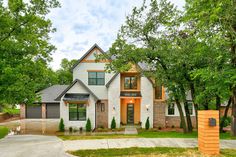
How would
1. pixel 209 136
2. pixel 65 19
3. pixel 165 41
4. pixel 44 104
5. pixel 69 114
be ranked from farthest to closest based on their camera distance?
pixel 44 104 → pixel 69 114 → pixel 65 19 → pixel 165 41 → pixel 209 136

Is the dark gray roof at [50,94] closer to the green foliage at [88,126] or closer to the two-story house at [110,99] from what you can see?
the two-story house at [110,99]

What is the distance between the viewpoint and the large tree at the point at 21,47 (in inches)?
634

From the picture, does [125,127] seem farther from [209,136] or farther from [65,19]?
[209,136]

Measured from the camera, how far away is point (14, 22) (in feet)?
55.7

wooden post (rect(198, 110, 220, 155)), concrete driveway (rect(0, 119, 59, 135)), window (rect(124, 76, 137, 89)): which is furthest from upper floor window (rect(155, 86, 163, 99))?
wooden post (rect(198, 110, 220, 155))

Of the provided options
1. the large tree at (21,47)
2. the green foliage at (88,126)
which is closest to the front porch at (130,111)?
the green foliage at (88,126)

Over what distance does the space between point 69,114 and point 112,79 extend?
5.84 m

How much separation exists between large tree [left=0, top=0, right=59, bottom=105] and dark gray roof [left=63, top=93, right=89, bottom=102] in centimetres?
566

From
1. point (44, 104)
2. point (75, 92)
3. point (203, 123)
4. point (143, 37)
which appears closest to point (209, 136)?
point (203, 123)

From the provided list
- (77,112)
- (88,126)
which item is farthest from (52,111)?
(88,126)

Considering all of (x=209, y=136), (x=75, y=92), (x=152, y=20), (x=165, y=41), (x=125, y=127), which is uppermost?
(x=152, y=20)

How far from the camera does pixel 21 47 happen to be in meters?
17.6

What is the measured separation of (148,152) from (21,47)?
12.7 meters

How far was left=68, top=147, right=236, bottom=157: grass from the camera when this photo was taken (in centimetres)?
970
